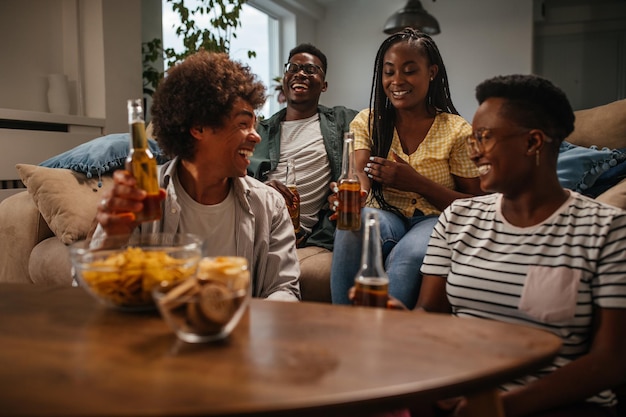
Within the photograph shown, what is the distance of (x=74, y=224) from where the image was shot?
220cm

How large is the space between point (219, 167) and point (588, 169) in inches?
50.5

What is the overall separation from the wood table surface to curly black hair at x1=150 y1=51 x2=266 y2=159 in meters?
0.76

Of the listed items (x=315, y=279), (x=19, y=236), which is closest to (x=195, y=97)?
(x=315, y=279)

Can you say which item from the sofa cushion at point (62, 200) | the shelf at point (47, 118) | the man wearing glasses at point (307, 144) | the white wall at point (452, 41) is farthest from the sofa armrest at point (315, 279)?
the white wall at point (452, 41)

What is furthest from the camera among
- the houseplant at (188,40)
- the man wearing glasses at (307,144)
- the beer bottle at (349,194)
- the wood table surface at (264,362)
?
the houseplant at (188,40)

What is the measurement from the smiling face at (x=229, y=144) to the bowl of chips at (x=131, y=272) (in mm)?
633

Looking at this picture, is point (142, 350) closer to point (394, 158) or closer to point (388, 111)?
point (394, 158)

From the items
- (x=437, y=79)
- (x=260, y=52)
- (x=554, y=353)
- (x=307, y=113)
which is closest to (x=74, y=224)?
(x=307, y=113)

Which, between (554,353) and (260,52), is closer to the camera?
(554,353)

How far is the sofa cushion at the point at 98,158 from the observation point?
237 cm

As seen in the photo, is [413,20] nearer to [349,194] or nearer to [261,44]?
[261,44]

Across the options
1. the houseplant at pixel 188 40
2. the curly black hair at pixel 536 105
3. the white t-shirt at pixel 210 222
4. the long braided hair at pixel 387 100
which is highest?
the houseplant at pixel 188 40

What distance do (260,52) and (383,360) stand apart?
5.74 m

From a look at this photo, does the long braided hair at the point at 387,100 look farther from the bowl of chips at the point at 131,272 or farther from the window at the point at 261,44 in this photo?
the window at the point at 261,44
